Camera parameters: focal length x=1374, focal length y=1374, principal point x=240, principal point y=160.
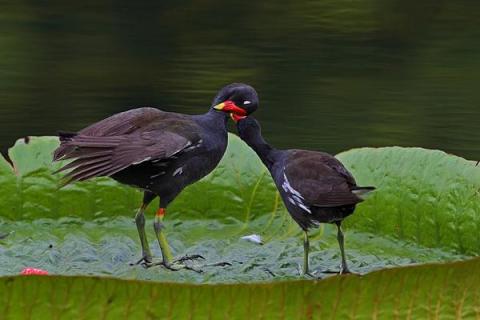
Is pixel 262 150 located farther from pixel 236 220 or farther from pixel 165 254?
pixel 165 254

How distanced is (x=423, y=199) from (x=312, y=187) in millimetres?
175

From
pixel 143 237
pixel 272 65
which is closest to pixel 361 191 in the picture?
pixel 143 237

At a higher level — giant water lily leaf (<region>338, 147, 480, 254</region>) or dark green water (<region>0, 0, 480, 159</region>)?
giant water lily leaf (<region>338, 147, 480, 254</region>)

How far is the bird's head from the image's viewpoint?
208cm

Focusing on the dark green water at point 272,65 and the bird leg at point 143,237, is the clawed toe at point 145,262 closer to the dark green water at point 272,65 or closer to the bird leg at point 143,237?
the bird leg at point 143,237

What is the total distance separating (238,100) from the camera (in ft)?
6.88

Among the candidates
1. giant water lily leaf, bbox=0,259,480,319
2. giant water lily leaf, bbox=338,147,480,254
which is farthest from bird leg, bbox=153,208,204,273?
giant water lily leaf, bbox=0,259,480,319

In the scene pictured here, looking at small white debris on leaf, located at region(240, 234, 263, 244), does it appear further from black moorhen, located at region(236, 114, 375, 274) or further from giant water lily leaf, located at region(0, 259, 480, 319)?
giant water lily leaf, located at region(0, 259, 480, 319)

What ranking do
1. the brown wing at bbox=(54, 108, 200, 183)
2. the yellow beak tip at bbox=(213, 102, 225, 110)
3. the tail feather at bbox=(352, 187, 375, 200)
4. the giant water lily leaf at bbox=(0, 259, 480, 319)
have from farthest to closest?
the yellow beak tip at bbox=(213, 102, 225, 110) < the tail feather at bbox=(352, 187, 375, 200) < the brown wing at bbox=(54, 108, 200, 183) < the giant water lily leaf at bbox=(0, 259, 480, 319)

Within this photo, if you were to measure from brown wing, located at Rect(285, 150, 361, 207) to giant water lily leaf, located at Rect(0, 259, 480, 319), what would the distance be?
60cm

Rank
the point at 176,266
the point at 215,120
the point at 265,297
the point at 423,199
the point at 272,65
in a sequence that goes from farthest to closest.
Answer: the point at 272,65, the point at 215,120, the point at 423,199, the point at 176,266, the point at 265,297

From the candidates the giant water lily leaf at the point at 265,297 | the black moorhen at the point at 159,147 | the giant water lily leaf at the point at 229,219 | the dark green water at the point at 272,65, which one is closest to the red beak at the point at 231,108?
the black moorhen at the point at 159,147

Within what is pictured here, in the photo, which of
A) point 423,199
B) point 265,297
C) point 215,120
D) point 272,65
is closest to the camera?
point 265,297

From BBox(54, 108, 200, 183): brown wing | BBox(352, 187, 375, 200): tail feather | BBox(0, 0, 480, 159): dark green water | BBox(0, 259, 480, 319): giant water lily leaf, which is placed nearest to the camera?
BBox(0, 259, 480, 319): giant water lily leaf
